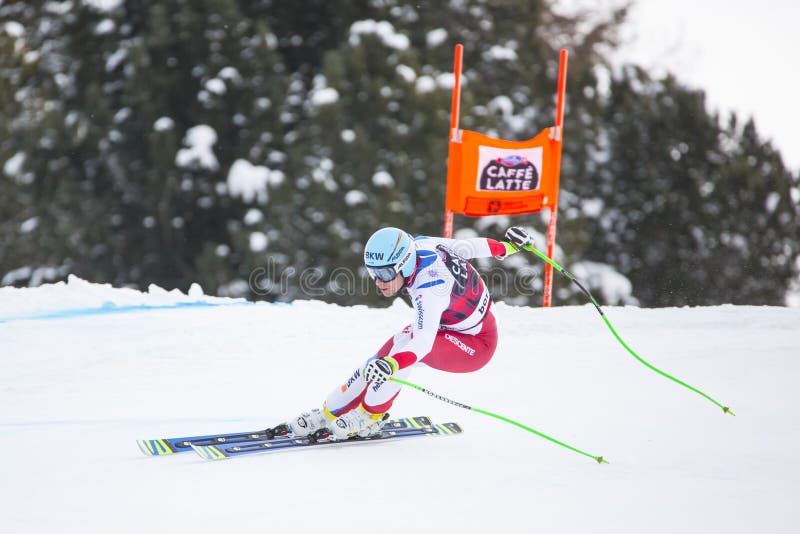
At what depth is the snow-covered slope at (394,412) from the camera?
335 centimetres

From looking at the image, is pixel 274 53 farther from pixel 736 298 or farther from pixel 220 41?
pixel 736 298

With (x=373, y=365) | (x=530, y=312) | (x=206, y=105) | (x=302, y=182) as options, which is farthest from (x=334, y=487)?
(x=206, y=105)

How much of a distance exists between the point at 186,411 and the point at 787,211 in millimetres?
14157

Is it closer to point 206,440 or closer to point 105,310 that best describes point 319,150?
point 105,310

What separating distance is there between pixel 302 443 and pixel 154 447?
2.39 ft

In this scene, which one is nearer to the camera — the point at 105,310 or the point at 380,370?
the point at 380,370

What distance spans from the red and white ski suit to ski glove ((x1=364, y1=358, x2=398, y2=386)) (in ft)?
0.14

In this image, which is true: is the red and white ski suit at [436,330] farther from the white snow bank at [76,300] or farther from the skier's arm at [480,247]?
the white snow bank at [76,300]

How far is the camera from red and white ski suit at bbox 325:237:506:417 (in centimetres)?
407

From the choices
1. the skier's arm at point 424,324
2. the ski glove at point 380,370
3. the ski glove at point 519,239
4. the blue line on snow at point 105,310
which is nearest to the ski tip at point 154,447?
the ski glove at point 380,370

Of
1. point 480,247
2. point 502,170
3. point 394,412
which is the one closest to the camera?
point 480,247

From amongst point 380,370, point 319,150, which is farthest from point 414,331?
point 319,150

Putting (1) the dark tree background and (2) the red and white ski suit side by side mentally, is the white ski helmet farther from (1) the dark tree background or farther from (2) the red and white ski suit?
(1) the dark tree background

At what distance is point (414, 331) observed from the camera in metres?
4.09
